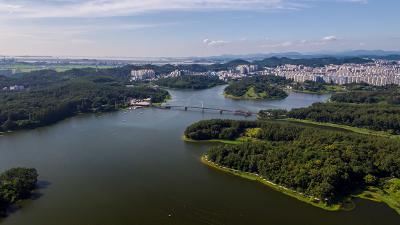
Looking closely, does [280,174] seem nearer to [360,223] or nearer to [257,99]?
[360,223]

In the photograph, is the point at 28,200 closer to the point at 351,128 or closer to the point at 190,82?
the point at 351,128

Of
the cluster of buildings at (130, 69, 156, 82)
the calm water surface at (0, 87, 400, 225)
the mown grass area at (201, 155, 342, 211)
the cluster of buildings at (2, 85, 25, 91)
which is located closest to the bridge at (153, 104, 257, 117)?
the calm water surface at (0, 87, 400, 225)

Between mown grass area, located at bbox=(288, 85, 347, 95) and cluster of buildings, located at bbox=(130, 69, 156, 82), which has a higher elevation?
cluster of buildings, located at bbox=(130, 69, 156, 82)

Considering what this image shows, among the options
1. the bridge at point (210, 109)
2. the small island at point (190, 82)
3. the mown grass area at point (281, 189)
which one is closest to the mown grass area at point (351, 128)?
the bridge at point (210, 109)

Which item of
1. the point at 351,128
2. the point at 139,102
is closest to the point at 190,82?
the point at 139,102

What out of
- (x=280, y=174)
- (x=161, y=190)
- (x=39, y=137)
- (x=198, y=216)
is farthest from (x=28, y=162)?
(x=280, y=174)

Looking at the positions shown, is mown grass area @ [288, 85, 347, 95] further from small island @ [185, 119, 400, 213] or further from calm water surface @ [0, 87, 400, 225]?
calm water surface @ [0, 87, 400, 225]

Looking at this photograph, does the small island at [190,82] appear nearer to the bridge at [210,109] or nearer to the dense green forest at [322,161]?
the bridge at [210,109]
